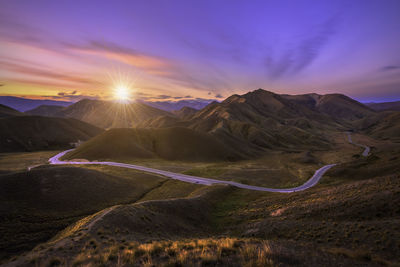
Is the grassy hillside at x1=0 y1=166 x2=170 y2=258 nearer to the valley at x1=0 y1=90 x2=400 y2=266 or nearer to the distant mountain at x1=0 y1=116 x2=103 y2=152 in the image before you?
the valley at x1=0 y1=90 x2=400 y2=266

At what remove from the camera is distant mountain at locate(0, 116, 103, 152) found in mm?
125312

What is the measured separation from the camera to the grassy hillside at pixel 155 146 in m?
94.9

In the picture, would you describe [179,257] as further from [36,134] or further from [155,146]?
[36,134]

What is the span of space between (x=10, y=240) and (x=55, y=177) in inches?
877

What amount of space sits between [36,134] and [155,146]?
354 ft

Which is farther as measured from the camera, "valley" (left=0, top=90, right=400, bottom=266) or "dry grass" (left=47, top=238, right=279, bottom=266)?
"valley" (left=0, top=90, right=400, bottom=266)

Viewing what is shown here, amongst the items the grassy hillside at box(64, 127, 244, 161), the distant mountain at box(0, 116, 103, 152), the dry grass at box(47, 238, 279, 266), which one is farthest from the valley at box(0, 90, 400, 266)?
the distant mountain at box(0, 116, 103, 152)

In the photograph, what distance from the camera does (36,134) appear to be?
142500 millimetres

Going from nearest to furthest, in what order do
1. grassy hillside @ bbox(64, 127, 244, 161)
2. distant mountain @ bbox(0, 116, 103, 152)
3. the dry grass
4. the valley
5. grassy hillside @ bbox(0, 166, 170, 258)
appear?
the dry grass
the valley
grassy hillside @ bbox(0, 166, 170, 258)
grassy hillside @ bbox(64, 127, 244, 161)
distant mountain @ bbox(0, 116, 103, 152)

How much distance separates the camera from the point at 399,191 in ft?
63.0

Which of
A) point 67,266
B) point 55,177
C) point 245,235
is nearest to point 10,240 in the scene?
point 67,266

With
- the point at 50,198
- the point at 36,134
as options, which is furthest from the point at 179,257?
the point at 36,134

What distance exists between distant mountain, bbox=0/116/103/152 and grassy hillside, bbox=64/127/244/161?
59.1m

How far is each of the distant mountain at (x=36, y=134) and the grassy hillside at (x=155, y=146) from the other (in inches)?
2325
